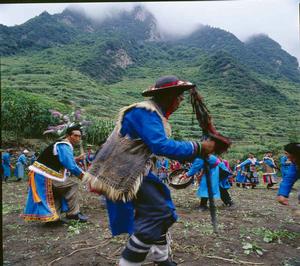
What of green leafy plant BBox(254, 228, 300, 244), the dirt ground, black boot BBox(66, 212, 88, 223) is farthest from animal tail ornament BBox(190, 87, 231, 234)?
black boot BBox(66, 212, 88, 223)

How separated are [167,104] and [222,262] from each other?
5.98 feet

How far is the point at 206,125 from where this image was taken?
302 cm

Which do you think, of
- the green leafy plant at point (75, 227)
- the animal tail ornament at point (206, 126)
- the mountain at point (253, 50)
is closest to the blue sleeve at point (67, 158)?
the green leafy plant at point (75, 227)

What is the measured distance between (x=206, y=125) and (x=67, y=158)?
9.14 ft

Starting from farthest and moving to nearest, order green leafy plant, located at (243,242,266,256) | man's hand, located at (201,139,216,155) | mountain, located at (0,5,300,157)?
mountain, located at (0,5,300,157) < green leafy plant, located at (243,242,266,256) < man's hand, located at (201,139,216,155)

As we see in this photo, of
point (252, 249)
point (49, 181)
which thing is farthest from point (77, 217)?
point (252, 249)

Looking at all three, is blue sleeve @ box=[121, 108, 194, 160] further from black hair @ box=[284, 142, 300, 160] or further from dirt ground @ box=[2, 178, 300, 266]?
black hair @ box=[284, 142, 300, 160]

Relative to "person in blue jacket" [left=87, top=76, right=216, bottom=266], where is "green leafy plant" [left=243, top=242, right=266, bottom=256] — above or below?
below

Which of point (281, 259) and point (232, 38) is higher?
point (232, 38)

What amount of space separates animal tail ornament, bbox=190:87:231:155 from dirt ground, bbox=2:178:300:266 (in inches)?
59.1

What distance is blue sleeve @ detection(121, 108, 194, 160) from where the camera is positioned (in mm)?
2717

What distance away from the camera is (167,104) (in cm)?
307

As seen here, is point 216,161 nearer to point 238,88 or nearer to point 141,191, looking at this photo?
point 141,191

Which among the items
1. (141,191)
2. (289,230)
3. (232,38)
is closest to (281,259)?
(289,230)
